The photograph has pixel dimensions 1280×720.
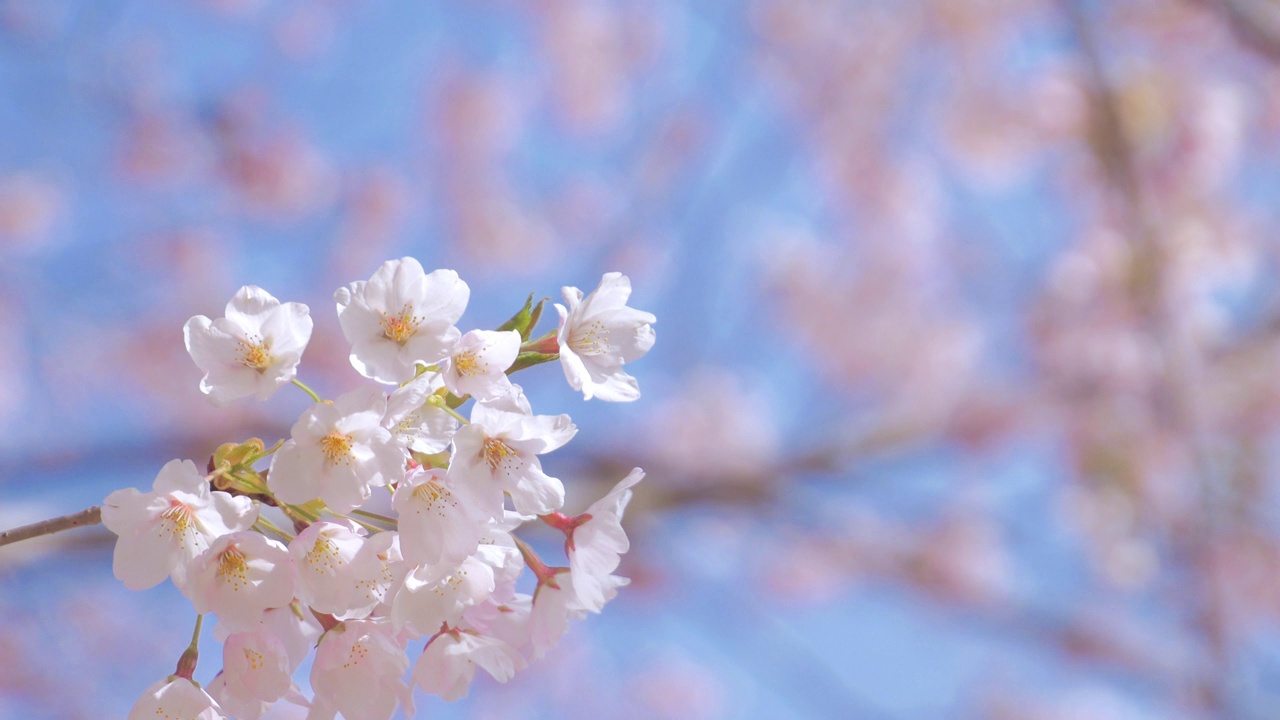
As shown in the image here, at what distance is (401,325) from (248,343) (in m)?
0.20

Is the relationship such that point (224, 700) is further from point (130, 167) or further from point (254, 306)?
point (130, 167)

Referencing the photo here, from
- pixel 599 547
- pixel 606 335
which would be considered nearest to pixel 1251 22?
pixel 606 335

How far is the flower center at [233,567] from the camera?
1.03m

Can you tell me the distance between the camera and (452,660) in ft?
4.06

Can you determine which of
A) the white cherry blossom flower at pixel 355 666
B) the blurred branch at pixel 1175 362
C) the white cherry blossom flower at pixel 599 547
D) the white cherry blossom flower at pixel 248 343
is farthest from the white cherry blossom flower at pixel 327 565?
the blurred branch at pixel 1175 362

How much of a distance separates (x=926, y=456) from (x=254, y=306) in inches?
183

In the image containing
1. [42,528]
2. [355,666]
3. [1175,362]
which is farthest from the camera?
[1175,362]

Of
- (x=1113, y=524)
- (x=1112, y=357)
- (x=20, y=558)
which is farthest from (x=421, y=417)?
(x=1113, y=524)

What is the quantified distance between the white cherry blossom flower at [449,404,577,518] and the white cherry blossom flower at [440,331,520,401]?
1.0 inches

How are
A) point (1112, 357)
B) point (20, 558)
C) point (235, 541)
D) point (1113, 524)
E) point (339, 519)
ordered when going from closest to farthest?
point (235, 541) → point (339, 519) → point (20, 558) → point (1112, 357) → point (1113, 524)

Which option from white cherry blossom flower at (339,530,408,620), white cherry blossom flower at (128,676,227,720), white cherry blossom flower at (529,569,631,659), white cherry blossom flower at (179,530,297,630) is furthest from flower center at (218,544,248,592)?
white cherry blossom flower at (529,569,631,659)

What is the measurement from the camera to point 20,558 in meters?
2.51

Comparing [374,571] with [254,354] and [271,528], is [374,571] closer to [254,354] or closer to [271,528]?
[271,528]

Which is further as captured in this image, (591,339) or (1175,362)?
(1175,362)
